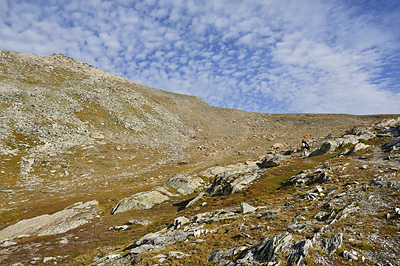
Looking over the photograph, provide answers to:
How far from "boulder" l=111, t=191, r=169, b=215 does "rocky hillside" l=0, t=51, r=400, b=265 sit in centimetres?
30

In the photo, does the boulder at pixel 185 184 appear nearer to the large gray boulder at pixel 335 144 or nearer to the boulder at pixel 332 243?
the large gray boulder at pixel 335 144

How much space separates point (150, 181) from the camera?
68.6 meters

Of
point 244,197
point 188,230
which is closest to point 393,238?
point 188,230

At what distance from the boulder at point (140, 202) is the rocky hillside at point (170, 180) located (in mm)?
298

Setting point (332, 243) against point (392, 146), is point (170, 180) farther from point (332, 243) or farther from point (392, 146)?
point (392, 146)

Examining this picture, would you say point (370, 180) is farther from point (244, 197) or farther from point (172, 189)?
point (172, 189)

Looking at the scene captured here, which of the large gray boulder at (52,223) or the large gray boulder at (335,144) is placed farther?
the large gray boulder at (335,144)

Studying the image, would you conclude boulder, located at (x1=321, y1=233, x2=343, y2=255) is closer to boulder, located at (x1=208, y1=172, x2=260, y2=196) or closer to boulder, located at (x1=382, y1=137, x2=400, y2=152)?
boulder, located at (x1=208, y1=172, x2=260, y2=196)

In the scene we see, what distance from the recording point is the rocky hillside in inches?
618

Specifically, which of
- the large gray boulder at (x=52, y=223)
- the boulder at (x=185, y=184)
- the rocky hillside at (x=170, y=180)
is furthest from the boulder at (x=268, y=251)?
the boulder at (x=185, y=184)

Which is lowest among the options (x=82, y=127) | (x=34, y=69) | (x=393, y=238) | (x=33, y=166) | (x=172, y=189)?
(x=172, y=189)

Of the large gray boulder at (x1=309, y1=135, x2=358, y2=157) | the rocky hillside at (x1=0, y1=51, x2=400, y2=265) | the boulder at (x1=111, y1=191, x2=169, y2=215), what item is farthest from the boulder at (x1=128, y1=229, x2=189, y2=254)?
the large gray boulder at (x1=309, y1=135, x2=358, y2=157)

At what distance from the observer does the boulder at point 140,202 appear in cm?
4391

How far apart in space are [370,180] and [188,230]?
21.6m
